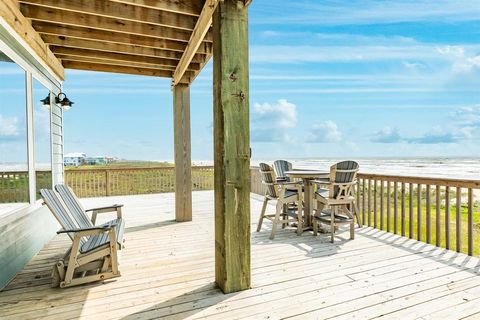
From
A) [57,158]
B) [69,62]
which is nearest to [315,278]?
[57,158]

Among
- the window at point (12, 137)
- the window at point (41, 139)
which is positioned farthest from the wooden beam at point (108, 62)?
the window at point (12, 137)

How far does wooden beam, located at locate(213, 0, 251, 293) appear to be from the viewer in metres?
2.20

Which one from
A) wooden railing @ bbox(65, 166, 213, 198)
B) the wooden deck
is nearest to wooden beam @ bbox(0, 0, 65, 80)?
the wooden deck

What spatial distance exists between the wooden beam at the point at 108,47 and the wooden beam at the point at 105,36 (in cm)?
19

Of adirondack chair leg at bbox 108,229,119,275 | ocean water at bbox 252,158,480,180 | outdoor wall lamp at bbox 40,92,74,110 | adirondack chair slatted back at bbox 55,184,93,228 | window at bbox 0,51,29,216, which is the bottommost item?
ocean water at bbox 252,158,480,180

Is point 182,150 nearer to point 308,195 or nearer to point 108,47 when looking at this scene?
point 108,47

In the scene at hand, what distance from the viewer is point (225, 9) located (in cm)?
218

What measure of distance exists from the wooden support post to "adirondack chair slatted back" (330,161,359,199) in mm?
2555

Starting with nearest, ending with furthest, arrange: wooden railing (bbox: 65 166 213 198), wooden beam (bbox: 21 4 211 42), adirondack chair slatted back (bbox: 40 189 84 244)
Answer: adirondack chair slatted back (bbox: 40 189 84 244) → wooden beam (bbox: 21 4 211 42) → wooden railing (bbox: 65 166 213 198)

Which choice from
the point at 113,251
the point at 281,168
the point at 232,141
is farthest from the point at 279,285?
the point at 281,168

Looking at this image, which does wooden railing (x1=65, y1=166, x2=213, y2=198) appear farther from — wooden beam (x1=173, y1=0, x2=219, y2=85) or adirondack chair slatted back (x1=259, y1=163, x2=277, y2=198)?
adirondack chair slatted back (x1=259, y1=163, x2=277, y2=198)

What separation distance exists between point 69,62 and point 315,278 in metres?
5.12

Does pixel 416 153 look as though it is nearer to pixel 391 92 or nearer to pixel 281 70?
pixel 391 92

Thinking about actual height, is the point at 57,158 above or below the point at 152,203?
above
